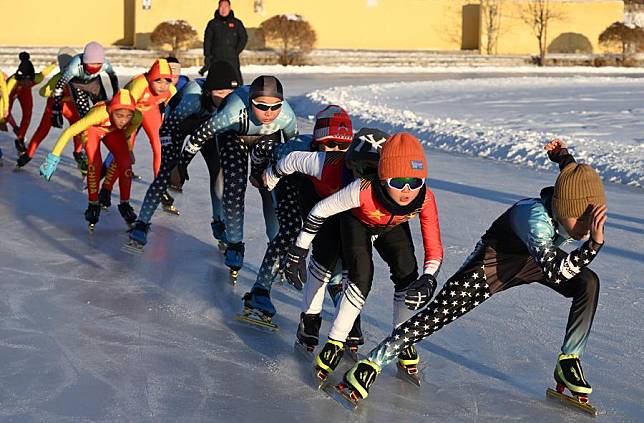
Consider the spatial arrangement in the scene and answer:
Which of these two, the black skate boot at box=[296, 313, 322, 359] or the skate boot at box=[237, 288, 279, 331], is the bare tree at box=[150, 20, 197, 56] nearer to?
the skate boot at box=[237, 288, 279, 331]

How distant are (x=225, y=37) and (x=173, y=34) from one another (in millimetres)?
19944

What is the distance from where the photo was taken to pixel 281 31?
115ft

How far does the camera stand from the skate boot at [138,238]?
7.10 meters

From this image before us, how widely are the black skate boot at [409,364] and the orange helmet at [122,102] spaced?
385cm

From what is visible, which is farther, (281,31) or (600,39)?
(600,39)

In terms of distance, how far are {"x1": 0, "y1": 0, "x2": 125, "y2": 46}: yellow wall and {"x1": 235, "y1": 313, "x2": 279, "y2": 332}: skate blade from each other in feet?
104

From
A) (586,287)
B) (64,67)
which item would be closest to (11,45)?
(64,67)

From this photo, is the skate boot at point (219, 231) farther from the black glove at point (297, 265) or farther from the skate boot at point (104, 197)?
the black glove at point (297, 265)

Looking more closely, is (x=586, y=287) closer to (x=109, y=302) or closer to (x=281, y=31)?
(x=109, y=302)

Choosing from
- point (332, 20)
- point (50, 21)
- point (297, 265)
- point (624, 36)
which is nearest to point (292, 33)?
point (332, 20)

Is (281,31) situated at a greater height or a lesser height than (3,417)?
greater

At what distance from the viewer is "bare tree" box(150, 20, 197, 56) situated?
111 feet

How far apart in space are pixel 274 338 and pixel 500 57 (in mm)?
33252

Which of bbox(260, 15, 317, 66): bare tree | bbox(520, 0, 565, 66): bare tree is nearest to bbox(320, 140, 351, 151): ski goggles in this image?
bbox(260, 15, 317, 66): bare tree
